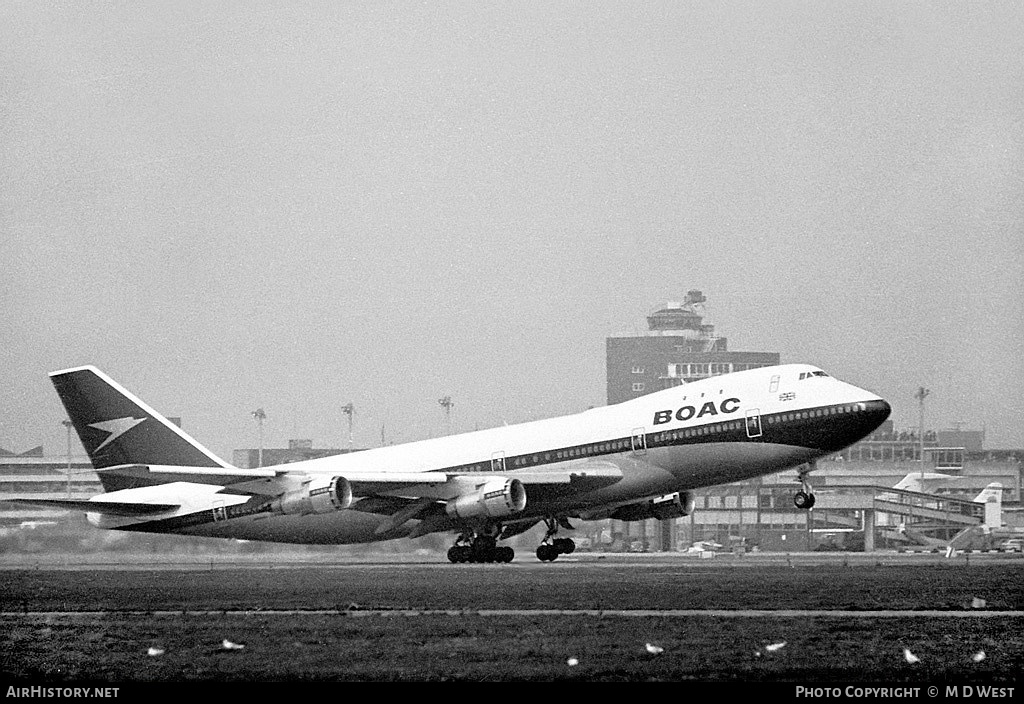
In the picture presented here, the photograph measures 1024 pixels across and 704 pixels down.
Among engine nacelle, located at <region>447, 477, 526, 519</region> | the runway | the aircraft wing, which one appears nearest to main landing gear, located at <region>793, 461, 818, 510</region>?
the aircraft wing

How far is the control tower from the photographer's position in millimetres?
108938

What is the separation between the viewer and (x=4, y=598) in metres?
36.2

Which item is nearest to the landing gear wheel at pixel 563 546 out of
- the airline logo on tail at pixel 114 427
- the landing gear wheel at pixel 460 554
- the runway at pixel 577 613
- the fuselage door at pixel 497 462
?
the landing gear wheel at pixel 460 554

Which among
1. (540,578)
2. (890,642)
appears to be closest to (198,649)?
(890,642)

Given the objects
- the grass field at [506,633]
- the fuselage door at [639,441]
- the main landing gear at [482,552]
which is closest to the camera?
the grass field at [506,633]

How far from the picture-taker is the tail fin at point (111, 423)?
53.0m

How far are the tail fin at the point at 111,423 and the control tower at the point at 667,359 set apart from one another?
A: 180 feet

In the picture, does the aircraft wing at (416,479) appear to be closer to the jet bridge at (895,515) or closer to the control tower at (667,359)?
the jet bridge at (895,515)

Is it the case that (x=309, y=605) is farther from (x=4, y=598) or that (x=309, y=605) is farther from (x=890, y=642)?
(x=890, y=642)

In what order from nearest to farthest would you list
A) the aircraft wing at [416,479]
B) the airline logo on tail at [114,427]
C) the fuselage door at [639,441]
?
the aircraft wing at [416,479] < the fuselage door at [639,441] < the airline logo on tail at [114,427]

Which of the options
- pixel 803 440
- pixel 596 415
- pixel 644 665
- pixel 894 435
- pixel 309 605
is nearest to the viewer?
pixel 644 665

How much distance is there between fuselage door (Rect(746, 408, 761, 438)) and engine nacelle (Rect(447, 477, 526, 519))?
7807mm

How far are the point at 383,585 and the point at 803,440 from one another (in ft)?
53.5

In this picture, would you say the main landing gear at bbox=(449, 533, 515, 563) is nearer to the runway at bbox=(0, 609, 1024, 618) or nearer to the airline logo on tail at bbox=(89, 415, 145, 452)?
the airline logo on tail at bbox=(89, 415, 145, 452)
